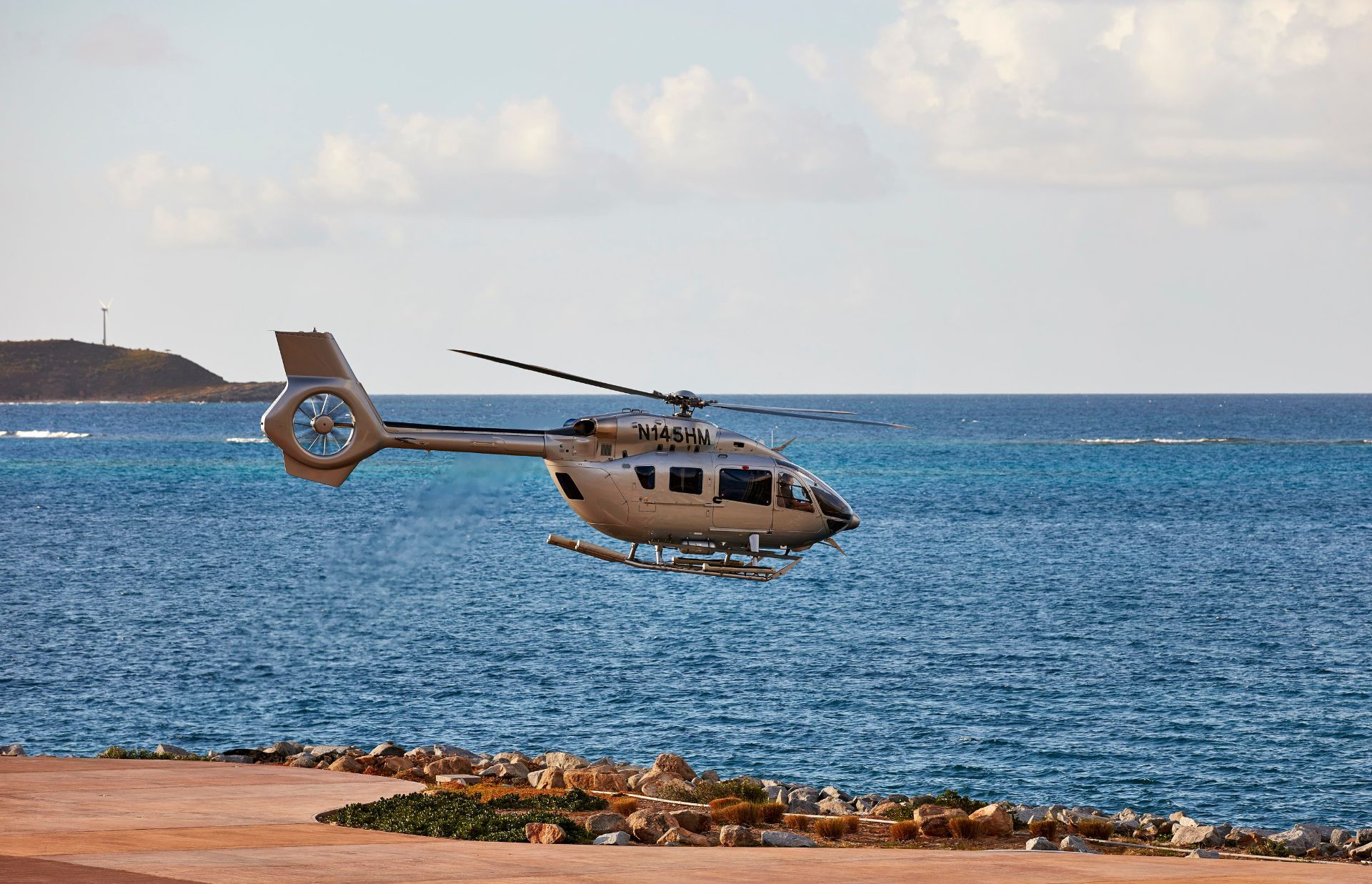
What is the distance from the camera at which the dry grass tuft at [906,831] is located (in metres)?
26.5

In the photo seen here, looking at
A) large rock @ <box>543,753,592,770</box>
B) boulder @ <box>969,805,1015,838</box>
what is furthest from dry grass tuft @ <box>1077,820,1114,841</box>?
large rock @ <box>543,753,592,770</box>

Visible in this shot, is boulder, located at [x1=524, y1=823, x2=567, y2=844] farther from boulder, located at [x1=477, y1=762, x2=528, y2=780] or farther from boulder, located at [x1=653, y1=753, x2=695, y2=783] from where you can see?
boulder, located at [x1=653, y1=753, x2=695, y2=783]

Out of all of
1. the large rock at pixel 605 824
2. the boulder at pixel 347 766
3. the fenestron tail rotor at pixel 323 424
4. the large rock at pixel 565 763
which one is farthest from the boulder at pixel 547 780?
the fenestron tail rotor at pixel 323 424

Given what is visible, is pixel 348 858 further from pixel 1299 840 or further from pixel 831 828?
pixel 1299 840

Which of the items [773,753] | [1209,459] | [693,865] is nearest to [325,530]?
[773,753]

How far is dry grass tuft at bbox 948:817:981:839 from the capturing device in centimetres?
2689

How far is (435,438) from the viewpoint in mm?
28469

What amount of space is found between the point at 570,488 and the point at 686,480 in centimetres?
229

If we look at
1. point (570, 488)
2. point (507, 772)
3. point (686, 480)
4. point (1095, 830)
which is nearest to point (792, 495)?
point (686, 480)

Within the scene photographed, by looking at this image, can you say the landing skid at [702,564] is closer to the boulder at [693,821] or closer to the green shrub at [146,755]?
the boulder at [693,821]

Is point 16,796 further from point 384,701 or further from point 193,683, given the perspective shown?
point 193,683

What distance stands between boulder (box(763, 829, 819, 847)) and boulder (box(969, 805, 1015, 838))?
4082mm

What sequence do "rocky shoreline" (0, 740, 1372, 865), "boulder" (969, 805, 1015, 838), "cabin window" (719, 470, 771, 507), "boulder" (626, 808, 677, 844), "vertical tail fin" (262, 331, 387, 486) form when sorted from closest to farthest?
"boulder" (626, 808, 677, 844) → "rocky shoreline" (0, 740, 1372, 865) → "boulder" (969, 805, 1015, 838) → "vertical tail fin" (262, 331, 387, 486) → "cabin window" (719, 470, 771, 507)

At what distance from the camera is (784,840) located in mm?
24500
